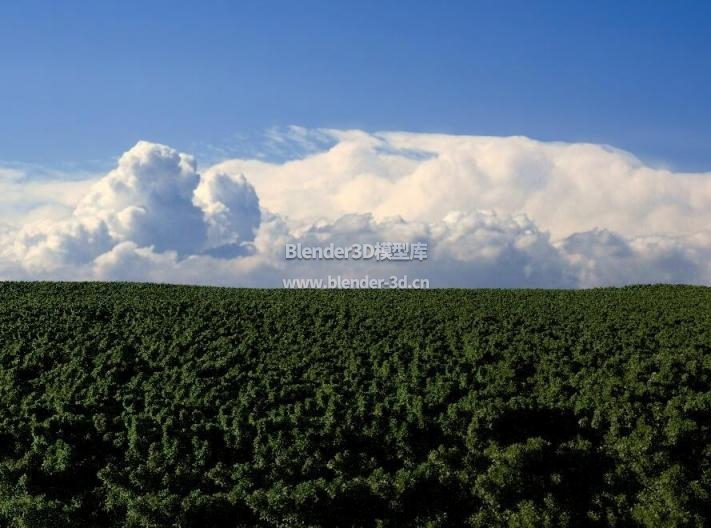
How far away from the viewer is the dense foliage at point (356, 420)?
67.5ft

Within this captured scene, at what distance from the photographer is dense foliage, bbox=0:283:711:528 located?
20.6 m

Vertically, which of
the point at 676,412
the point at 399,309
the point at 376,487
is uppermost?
the point at 399,309

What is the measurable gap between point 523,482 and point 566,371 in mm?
9246

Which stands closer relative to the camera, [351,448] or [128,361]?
[351,448]

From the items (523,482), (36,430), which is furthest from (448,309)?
(36,430)

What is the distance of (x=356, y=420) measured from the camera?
25062mm

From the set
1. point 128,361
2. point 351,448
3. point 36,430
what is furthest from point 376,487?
point 128,361

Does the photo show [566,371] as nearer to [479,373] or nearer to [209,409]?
[479,373]

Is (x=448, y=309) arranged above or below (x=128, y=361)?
above

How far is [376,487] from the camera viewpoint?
20531mm

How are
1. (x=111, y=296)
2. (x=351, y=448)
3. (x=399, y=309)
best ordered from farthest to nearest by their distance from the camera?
(x=111, y=296) → (x=399, y=309) → (x=351, y=448)

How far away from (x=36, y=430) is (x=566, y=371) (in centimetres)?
2033

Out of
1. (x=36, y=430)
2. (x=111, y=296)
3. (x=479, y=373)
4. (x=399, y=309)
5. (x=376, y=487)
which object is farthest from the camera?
(x=111, y=296)

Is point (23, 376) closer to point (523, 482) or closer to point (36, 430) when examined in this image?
point (36, 430)
